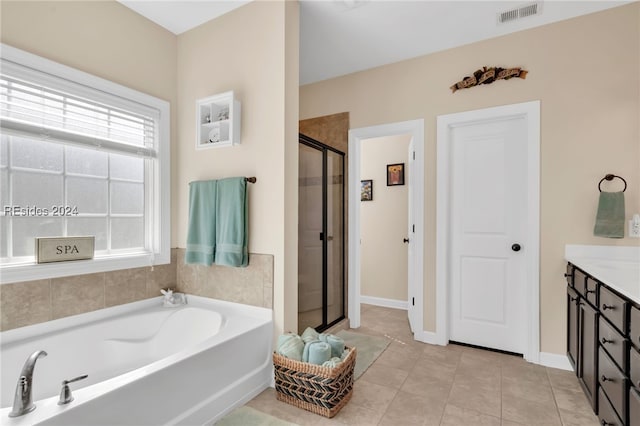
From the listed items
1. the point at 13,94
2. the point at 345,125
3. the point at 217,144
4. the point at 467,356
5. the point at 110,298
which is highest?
the point at 345,125

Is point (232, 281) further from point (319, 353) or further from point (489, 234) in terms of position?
point (489, 234)

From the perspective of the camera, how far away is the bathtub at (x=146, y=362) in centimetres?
131

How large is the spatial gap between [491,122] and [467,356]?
80.2 inches

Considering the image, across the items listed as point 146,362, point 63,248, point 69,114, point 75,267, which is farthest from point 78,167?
point 146,362

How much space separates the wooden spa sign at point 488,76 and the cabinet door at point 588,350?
1819 mm

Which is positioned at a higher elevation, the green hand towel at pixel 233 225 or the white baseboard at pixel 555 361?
the green hand towel at pixel 233 225

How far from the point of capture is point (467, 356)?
2672mm

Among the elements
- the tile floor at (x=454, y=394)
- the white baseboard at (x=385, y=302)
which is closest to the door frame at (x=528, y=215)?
the tile floor at (x=454, y=394)

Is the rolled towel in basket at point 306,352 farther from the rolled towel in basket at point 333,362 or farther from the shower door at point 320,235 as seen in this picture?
the shower door at point 320,235

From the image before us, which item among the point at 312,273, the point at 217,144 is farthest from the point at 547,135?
the point at 217,144

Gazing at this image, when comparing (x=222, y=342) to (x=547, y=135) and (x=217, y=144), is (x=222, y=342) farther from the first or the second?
(x=547, y=135)

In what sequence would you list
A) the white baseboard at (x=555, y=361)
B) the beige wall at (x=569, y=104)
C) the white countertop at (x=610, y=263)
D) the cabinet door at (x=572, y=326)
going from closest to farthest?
the white countertop at (x=610, y=263) < the cabinet door at (x=572, y=326) < the beige wall at (x=569, y=104) < the white baseboard at (x=555, y=361)

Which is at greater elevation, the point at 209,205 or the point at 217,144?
the point at 217,144

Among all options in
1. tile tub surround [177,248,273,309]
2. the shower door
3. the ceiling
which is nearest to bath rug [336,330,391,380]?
the shower door
